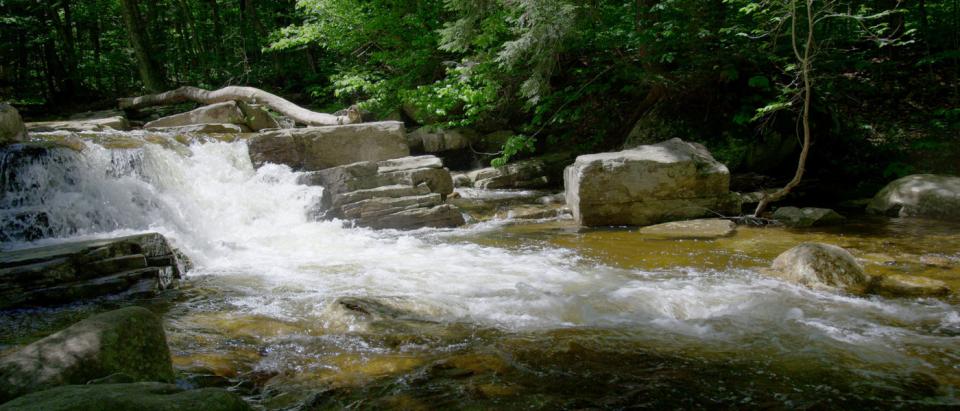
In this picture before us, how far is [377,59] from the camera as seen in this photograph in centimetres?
1372

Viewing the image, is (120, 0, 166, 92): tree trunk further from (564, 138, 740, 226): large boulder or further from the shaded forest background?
(564, 138, 740, 226): large boulder

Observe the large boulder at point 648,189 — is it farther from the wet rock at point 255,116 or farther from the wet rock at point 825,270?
the wet rock at point 255,116

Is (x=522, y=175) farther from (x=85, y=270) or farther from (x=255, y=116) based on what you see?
(x=85, y=270)

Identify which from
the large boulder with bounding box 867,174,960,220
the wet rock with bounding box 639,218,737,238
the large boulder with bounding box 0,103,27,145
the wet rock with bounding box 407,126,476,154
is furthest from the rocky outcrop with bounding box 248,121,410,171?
the large boulder with bounding box 867,174,960,220

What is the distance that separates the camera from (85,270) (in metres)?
4.80

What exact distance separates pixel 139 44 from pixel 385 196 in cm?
1090

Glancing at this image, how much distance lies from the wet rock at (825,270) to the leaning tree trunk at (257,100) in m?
8.64

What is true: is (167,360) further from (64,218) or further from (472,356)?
(64,218)

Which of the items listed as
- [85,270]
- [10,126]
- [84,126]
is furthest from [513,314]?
[84,126]

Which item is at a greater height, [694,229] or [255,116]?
[255,116]

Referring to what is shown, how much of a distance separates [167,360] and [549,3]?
27.9 ft

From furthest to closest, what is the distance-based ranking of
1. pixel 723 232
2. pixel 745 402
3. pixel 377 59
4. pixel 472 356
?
pixel 377 59 < pixel 723 232 < pixel 472 356 < pixel 745 402


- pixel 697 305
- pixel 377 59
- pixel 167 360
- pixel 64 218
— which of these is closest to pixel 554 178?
pixel 377 59

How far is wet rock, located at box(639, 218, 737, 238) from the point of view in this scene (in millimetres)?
6988
